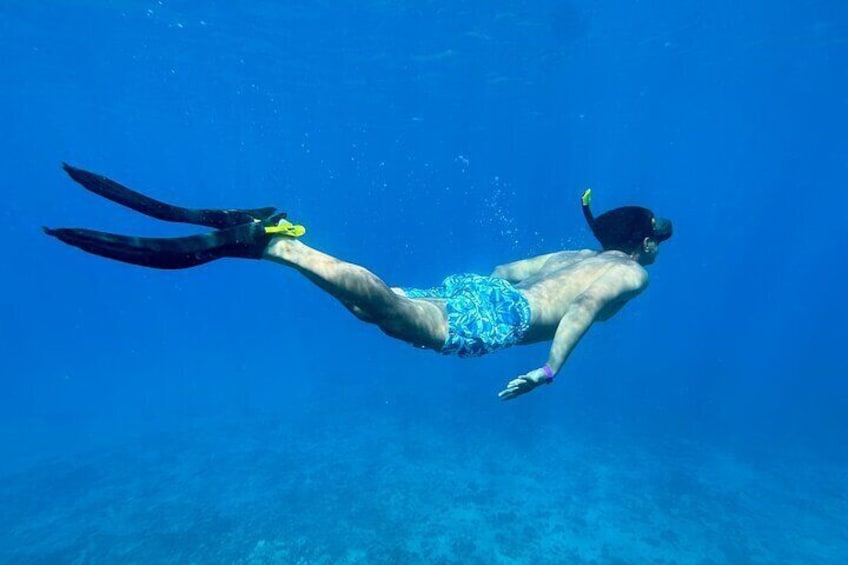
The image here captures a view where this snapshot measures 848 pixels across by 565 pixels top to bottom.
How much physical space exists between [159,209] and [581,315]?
12.9 ft

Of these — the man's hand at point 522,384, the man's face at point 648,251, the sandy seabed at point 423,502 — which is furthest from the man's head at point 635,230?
the sandy seabed at point 423,502

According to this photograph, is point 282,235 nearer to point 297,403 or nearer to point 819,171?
point 297,403

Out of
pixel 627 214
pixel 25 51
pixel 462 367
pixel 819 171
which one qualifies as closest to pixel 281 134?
pixel 25 51

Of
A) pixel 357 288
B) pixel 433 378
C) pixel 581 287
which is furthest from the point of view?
pixel 433 378

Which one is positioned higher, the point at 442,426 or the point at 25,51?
the point at 25,51

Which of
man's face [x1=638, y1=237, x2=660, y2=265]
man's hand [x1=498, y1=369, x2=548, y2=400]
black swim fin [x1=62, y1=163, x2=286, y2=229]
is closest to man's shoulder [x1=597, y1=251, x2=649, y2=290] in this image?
man's face [x1=638, y1=237, x2=660, y2=265]

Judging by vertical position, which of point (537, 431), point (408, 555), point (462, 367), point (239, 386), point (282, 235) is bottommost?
point (408, 555)

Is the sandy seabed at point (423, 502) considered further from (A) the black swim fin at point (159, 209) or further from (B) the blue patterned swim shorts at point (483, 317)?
(A) the black swim fin at point (159, 209)

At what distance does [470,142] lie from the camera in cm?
4688

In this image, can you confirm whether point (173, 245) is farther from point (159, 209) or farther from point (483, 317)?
point (483, 317)

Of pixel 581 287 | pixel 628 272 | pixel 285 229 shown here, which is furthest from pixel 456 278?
pixel 285 229

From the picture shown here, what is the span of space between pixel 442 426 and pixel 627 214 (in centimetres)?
1450

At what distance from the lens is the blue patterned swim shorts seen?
16.9ft

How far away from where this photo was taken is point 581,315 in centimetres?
489
